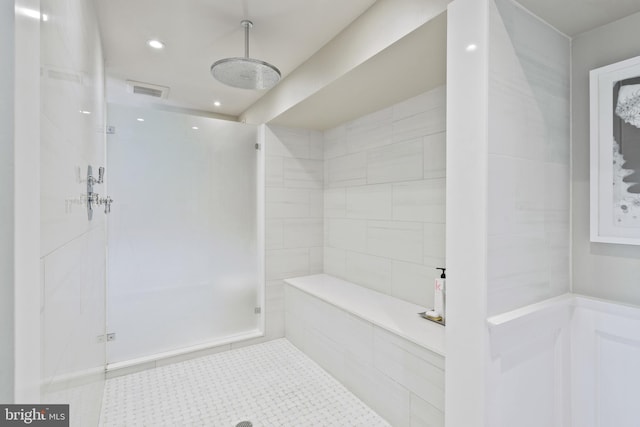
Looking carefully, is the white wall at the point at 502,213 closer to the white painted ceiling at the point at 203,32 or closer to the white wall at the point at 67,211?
the white painted ceiling at the point at 203,32

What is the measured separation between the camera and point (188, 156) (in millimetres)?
2600

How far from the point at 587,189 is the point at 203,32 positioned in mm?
2328

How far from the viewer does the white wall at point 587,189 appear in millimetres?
1320

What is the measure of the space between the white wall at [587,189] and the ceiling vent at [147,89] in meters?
3.09

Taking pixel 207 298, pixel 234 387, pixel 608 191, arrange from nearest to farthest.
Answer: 1. pixel 608 191
2. pixel 234 387
3. pixel 207 298

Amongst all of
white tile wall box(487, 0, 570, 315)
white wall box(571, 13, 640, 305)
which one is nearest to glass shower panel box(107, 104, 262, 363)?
white tile wall box(487, 0, 570, 315)

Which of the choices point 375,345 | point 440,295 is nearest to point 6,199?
point 375,345

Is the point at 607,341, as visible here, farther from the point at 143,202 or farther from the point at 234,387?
the point at 143,202

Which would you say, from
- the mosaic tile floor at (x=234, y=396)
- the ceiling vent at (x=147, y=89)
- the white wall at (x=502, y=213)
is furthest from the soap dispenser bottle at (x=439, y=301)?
the ceiling vent at (x=147, y=89)

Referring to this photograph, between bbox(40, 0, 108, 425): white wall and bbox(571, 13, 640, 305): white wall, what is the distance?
203 cm

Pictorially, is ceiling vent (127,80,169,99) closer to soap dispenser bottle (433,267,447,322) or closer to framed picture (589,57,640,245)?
soap dispenser bottle (433,267,447,322)

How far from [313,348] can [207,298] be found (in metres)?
1.01

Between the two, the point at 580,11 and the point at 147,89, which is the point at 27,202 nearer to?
the point at 580,11

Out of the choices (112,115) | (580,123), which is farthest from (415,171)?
(112,115)
